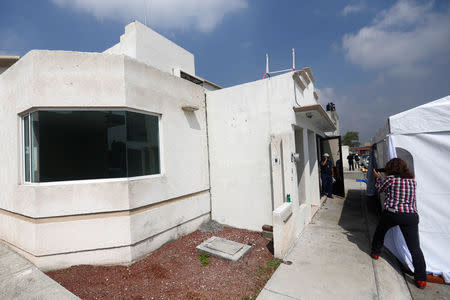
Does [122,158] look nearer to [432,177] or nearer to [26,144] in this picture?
Answer: [26,144]

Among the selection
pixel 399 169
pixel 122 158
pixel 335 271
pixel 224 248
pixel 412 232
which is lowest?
pixel 335 271

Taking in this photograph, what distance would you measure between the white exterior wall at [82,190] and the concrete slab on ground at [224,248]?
99 centimetres

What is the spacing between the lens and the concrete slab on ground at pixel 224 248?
14.7ft

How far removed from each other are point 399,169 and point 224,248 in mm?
3863

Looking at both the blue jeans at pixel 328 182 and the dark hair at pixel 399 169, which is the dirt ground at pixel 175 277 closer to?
the dark hair at pixel 399 169

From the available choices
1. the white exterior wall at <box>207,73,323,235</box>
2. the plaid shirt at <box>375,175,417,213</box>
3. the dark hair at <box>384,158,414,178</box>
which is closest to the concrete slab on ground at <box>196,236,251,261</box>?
the white exterior wall at <box>207,73,323,235</box>

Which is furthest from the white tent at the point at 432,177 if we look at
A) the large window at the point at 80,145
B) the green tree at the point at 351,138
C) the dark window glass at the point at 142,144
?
the green tree at the point at 351,138

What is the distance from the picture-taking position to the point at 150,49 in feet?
24.9

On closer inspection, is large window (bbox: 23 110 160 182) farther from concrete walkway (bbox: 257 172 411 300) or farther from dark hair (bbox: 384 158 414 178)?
dark hair (bbox: 384 158 414 178)

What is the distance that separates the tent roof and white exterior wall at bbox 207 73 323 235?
2164 millimetres

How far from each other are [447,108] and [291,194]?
132 inches

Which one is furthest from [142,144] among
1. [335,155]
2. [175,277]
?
[335,155]

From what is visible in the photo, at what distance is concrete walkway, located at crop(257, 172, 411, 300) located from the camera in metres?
3.33

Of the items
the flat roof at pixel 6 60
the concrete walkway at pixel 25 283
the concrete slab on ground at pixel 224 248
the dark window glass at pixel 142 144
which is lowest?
the concrete slab on ground at pixel 224 248
